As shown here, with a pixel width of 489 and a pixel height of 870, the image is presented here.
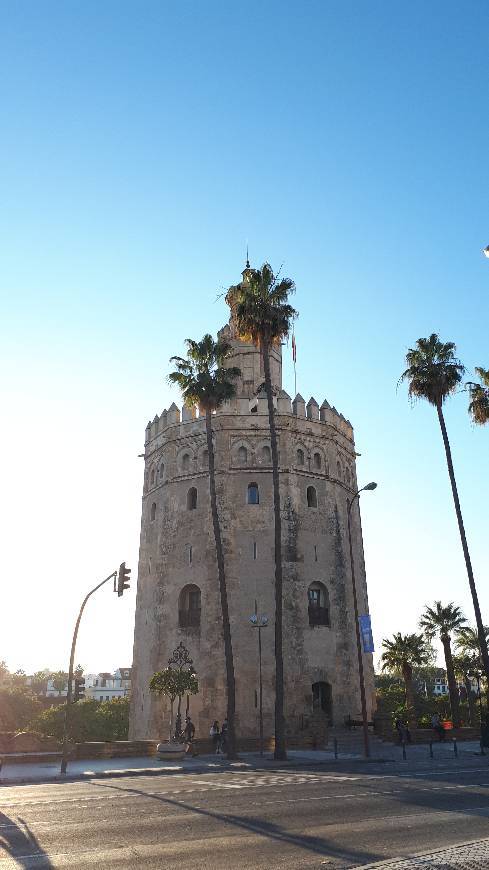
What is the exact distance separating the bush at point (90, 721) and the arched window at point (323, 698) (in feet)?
89.8

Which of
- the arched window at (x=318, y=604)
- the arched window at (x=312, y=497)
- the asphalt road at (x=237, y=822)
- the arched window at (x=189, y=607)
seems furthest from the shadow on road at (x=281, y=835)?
the arched window at (x=312, y=497)

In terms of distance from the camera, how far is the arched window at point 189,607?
34.9m

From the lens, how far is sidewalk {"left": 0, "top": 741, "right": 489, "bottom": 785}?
1989cm

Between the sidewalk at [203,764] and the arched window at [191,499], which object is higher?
the arched window at [191,499]

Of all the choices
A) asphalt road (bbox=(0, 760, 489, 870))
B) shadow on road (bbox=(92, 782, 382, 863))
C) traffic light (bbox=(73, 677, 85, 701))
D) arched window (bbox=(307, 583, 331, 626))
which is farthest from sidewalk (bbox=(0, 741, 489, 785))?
shadow on road (bbox=(92, 782, 382, 863))

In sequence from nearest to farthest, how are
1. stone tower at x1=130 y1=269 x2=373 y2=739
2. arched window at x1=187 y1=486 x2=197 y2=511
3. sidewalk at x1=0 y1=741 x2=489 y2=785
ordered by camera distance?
sidewalk at x1=0 y1=741 x2=489 y2=785
stone tower at x1=130 y1=269 x2=373 y2=739
arched window at x1=187 y1=486 x2=197 y2=511

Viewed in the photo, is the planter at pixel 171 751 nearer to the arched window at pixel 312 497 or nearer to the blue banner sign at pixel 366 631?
the blue banner sign at pixel 366 631

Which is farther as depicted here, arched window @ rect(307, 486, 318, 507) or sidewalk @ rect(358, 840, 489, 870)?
arched window @ rect(307, 486, 318, 507)

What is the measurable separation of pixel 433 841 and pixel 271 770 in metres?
13.1

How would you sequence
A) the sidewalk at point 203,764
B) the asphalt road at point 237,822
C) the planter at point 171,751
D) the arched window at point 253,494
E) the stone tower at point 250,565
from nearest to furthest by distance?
the asphalt road at point 237,822
the sidewalk at point 203,764
the planter at point 171,751
the stone tower at point 250,565
the arched window at point 253,494

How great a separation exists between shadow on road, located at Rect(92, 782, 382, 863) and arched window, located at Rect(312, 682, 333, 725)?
21894 mm

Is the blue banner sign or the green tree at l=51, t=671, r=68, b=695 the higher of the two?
the green tree at l=51, t=671, r=68, b=695

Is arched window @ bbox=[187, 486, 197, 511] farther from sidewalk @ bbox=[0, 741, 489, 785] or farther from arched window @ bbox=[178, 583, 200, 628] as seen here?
sidewalk @ bbox=[0, 741, 489, 785]

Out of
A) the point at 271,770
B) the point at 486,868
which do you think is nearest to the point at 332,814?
the point at 486,868
